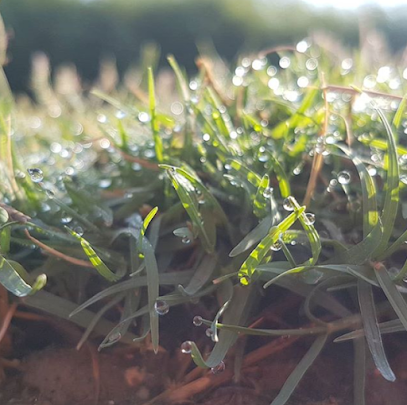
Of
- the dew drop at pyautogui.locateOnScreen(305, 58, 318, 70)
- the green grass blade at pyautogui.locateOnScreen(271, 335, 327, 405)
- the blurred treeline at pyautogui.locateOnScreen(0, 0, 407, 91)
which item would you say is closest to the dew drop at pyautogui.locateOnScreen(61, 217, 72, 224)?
the green grass blade at pyautogui.locateOnScreen(271, 335, 327, 405)

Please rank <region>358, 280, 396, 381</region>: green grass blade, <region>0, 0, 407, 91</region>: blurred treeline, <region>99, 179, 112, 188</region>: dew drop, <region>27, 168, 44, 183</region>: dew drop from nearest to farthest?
<region>358, 280, 396, 381</region>: green grass blade, <region>27, 168, 44, 183</region>: dew drop, <region>99, 179, 112, 188</region>: dew drop, <region>0, 0, 407, 91</region>: blurred treeline

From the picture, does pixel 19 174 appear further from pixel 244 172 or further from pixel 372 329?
pixel 372 329

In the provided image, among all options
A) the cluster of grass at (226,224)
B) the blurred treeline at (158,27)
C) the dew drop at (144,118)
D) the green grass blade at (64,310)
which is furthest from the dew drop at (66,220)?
the blurred treeline at (158,27)

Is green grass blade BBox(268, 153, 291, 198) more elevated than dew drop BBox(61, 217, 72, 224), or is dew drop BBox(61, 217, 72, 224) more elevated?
green grass blade BBox(268, 153, 291, 198)

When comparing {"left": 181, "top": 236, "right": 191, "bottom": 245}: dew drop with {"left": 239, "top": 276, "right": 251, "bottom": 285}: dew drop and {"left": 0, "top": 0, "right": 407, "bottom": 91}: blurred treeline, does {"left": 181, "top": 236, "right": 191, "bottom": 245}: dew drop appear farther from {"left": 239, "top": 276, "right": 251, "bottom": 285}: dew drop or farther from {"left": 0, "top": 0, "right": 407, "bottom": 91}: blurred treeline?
{"left": 0, "top": 0, "right": 407, "bottom": 91}: blurred treeline

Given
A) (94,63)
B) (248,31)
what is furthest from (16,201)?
(248,31)

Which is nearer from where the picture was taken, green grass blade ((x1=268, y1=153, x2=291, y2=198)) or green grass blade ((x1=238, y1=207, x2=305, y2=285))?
green grass blade ((x1=238, y1=207, x2=305, y2=285))

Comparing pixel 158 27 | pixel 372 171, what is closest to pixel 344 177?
pixel 372 171
